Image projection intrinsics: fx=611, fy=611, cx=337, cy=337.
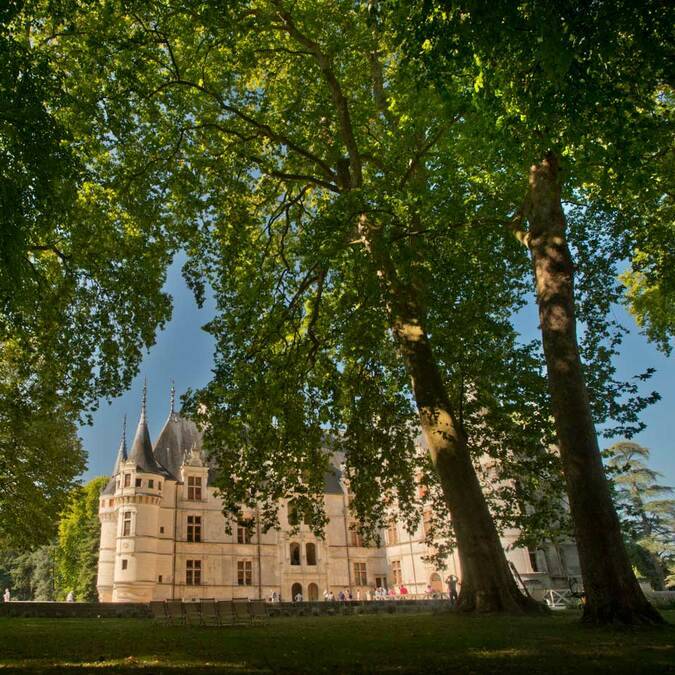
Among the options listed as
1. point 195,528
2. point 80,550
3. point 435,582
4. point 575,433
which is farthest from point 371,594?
point 575,433

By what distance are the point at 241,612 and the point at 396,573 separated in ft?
110

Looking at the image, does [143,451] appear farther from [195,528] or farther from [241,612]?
[241,612]

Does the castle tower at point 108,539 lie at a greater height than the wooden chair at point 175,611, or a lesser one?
greater

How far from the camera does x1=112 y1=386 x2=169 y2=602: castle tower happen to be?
140 ft

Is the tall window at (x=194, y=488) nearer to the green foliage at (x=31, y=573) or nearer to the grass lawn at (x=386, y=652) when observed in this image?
the green foliage at (x=31, y=573)

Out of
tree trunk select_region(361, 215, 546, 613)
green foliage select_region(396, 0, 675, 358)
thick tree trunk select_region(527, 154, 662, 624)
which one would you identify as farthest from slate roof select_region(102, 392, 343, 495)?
green foliage select_region(396, 0, 675, 358)

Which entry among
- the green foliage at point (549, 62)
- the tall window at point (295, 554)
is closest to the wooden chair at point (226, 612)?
the green foliage at point (549, 62)

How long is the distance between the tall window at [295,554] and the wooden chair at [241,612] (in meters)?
32.3

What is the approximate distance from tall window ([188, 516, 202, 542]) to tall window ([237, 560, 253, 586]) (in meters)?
3.76

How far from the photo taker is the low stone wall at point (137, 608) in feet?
78.7

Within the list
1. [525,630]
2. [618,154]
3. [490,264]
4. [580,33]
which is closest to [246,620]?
[525,630]

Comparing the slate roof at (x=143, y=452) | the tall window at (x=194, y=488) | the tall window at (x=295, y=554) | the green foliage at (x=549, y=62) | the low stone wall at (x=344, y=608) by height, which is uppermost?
the slate roof at (x=143, y=452)

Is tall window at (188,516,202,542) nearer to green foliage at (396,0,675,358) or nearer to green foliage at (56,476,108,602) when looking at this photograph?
green foliage at (56,476,108,602)

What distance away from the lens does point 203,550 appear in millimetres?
46688
